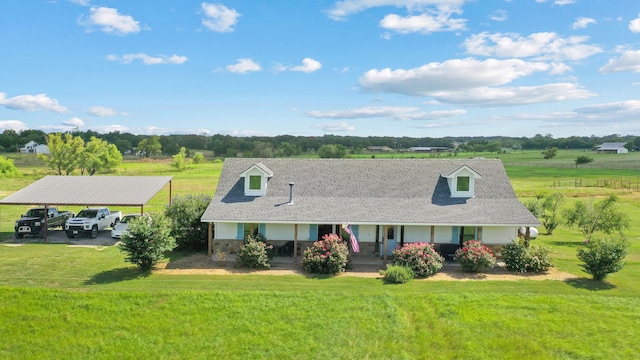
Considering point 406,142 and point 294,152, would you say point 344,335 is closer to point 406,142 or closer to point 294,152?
point 294,152

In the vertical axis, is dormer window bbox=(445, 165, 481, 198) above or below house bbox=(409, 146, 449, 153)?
below

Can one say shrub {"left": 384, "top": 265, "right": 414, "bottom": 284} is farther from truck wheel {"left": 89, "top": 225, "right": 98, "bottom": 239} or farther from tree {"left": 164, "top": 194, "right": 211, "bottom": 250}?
truck wheel {"left": 89, "top": 225, "right": 98, "bottom": 239}

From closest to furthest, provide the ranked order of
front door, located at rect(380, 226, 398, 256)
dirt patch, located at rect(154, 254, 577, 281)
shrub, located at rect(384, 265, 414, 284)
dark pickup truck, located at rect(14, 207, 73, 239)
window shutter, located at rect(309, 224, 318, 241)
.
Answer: shrub, located at rect(384, 265, 414, 284), dirt patch, located at rect(154, 254, 577, 281), window shutter, located at rect(309, 224, 318, 241), front door, located at rect(380, 226, 398, 256), dark pickup truck, located at rect(14, 207, 73, 239)

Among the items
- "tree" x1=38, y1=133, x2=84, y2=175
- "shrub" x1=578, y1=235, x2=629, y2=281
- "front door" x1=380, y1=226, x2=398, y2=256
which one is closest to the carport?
"front door" x1=380, y1=226, x2=398, y2=256

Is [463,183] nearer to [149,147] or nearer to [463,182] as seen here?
[463,182]

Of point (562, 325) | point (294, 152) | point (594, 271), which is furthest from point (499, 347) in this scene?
point (294, 152)

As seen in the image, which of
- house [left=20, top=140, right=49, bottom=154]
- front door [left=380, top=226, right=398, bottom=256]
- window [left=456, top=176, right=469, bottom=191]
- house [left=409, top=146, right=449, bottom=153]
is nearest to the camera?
front door [left=380, top=226, right=398, bottom=256]

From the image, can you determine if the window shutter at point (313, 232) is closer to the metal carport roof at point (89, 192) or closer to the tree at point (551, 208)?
the metal carport roof at point (89, 192)
